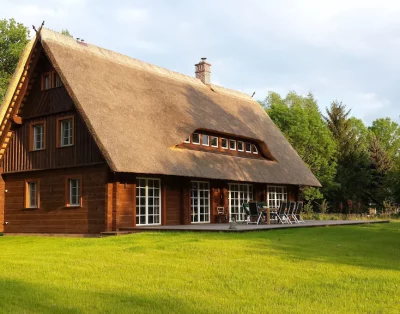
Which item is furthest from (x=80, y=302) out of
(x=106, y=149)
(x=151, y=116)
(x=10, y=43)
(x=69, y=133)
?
(x=10, y=43)

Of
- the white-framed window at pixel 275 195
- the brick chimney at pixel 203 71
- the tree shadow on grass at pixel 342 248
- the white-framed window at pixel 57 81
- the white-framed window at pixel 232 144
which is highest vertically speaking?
the brick chimney at pixel 203 71

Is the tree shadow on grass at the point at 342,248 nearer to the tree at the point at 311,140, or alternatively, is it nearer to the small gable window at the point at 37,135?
the small gable window at the point at 37,135

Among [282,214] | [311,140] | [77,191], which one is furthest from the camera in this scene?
[311,140]

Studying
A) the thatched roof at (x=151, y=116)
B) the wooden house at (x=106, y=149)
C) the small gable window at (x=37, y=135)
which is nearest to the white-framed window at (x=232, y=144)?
the wooden house at (x=106, y=149)

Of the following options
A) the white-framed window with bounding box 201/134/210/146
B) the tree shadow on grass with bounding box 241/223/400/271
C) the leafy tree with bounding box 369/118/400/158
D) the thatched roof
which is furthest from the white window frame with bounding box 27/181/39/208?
the leafy tree with bounding box 369/118/400/158

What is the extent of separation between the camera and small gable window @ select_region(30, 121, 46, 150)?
1867 centimetres

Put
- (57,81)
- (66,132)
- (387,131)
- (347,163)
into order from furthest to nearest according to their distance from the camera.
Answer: (387,131) → (347,163) → (57,81) → (66,132)

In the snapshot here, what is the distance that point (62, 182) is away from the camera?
694 inches

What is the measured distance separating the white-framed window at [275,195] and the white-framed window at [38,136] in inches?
426

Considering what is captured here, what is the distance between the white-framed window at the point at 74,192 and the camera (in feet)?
56.9

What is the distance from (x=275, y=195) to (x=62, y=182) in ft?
36.1

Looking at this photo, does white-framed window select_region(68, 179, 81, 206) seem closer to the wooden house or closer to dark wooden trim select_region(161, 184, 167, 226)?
the wooden house

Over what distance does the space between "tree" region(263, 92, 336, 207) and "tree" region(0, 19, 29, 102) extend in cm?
2006

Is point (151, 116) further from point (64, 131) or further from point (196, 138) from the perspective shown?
point (64, 131)
